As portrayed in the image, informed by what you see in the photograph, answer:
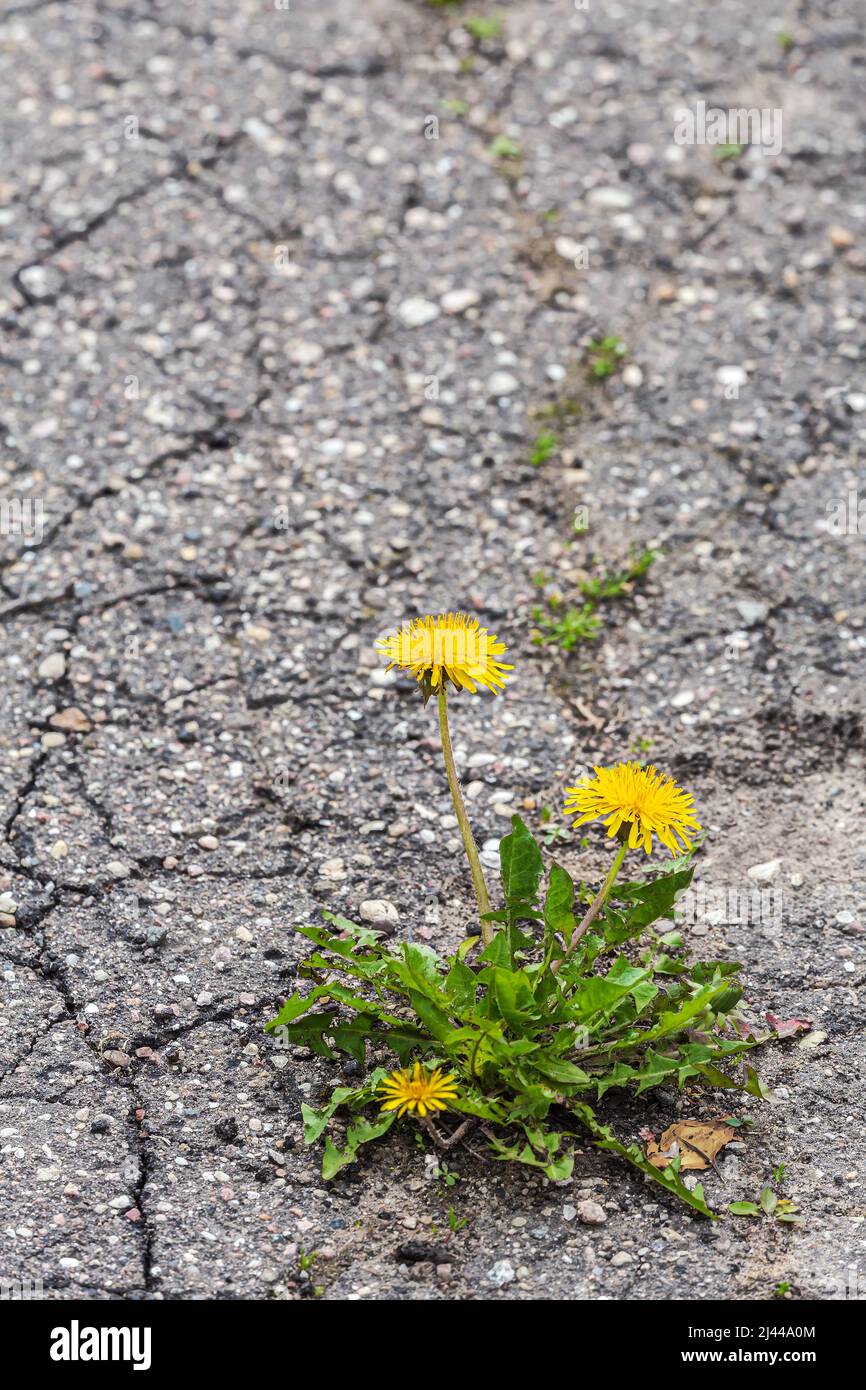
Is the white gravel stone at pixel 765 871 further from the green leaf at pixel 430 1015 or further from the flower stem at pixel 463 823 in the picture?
the green leaf at pixel 430 1015

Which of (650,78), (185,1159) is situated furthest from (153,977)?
(650,78)

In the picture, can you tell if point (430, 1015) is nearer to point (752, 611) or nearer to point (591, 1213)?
point (591, 1213)

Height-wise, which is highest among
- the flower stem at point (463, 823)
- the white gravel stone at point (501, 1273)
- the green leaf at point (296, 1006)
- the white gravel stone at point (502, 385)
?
the white gravel stone at point (502, 385)

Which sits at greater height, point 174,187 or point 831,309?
point 174,187

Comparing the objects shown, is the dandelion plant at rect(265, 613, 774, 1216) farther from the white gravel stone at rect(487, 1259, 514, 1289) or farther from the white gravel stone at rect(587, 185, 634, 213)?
the white gravel stone at rect(587, 185, 634, 213)

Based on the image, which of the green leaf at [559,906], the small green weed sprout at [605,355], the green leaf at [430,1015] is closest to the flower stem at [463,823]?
the green leaf at [559,906]

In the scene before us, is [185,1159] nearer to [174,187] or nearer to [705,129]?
[174,187]
